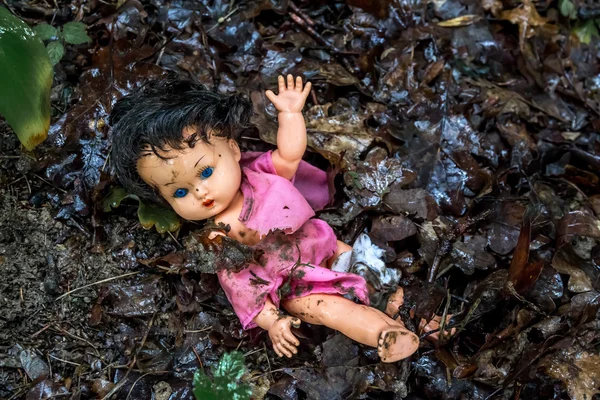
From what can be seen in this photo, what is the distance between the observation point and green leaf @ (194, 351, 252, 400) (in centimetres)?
226

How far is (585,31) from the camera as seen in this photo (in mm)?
3699

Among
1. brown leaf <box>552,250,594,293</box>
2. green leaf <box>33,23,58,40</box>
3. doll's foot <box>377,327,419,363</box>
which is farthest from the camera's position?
green leaf <box>33,23,58,40</box>

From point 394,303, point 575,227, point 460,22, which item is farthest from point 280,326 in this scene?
point 460,22

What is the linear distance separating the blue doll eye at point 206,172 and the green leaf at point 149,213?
47 centimetres

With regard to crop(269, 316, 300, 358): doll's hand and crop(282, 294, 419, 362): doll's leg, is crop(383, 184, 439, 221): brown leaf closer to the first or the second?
crop(282, 294, 419, 362): doll's leg

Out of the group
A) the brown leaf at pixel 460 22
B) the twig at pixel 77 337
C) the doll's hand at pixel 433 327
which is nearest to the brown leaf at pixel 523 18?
the brown leaf at pixel 460 22

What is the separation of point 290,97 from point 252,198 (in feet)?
1.66

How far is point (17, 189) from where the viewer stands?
2.77 meters

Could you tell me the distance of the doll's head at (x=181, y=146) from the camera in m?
2.28

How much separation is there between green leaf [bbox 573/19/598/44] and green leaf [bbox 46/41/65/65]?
3238mm

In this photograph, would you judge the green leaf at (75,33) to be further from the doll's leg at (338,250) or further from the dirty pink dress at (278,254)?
the doll's leg at (338,250)

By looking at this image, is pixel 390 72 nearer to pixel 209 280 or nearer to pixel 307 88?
pixel 307 88

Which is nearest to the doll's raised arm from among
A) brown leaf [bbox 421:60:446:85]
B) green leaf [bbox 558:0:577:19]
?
brown leaf [bbox 421:60:446:85]

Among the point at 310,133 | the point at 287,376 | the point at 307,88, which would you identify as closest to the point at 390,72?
the point at 310,133
